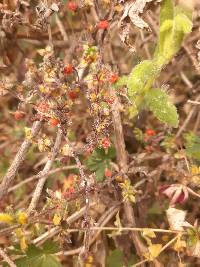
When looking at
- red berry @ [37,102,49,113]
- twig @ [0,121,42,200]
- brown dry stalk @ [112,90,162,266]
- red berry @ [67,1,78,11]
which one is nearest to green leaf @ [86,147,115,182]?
brown dry stalk @ [112,90,162,266]

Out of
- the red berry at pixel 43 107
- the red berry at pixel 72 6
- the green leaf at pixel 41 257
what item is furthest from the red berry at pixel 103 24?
the green leaf at pixel 41 257

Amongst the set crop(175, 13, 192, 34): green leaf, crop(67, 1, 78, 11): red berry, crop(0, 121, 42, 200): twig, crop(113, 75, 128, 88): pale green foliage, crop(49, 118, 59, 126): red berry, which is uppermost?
crop(67, 1, 78, 11): red berry

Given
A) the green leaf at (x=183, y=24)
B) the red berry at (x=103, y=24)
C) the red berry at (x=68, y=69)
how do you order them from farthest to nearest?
the red berry at (x=103, y=24), the red berry at (x=68, y=69), the green leaf at (x=183, y=24)

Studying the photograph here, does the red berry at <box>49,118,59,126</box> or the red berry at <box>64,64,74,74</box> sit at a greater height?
the red berry at <box>64,64,74,74</box>

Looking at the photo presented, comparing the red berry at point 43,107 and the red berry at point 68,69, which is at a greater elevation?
the red berry at point 68,69

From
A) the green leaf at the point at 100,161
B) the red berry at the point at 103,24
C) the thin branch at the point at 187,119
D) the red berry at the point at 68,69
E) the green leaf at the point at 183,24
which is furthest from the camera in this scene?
the thin branch at the point at 187,119

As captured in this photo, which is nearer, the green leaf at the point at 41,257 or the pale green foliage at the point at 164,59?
the pale green foliage at the point at 164,59

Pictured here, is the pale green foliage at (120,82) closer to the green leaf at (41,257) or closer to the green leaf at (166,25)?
the green leaf at (166,25)

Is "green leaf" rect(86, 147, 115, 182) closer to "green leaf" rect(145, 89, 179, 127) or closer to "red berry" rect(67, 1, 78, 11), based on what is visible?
"green leaf" rect(145, 89, 179, 127)
